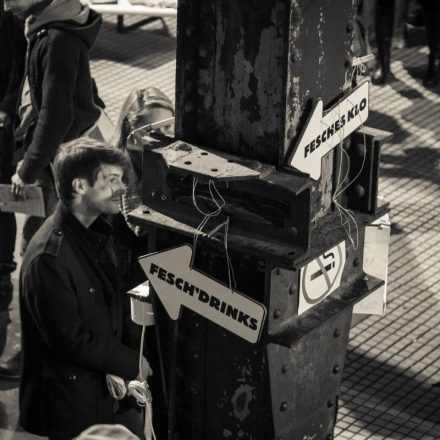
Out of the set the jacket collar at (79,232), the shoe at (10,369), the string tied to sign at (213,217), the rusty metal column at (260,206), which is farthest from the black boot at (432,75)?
the string tied to sign at (213,217)

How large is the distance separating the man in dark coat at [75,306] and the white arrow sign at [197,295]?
1.11 m

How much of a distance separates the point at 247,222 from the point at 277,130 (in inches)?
10.4

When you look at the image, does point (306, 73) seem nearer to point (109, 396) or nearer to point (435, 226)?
point (109, 396)

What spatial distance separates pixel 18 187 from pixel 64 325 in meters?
2.11

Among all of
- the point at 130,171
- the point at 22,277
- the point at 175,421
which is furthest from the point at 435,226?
the point at 175,421

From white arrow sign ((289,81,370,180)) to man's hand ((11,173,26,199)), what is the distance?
3393 mm

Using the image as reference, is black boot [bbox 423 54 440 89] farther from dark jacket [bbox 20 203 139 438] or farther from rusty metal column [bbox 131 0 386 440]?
rusty metal column [bbox 131 0 386 440]

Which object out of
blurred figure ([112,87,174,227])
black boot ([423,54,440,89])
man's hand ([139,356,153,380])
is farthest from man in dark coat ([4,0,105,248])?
black boot ([423,54,440,89])

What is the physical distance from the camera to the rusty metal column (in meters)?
3.51

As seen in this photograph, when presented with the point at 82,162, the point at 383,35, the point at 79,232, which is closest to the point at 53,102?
the point at 82,162

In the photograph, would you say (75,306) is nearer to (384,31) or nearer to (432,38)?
(384,31)

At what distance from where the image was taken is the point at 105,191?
203 inches

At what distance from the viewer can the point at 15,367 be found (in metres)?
6.97

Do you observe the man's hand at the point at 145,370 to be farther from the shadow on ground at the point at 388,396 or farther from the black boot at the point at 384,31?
the black boot at the point at 384,31
